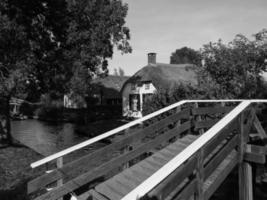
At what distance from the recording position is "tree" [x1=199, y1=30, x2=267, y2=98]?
40.3 ft

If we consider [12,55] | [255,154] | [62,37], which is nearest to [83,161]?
[255,154]

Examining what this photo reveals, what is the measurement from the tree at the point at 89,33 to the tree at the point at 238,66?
6.29 m

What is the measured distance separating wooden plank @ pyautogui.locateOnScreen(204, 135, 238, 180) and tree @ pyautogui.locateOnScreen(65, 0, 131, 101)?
34.2ft

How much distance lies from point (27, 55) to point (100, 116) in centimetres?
1644

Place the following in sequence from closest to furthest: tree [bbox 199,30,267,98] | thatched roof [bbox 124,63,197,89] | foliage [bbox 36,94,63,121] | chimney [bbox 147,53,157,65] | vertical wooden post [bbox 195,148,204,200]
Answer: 1. vertical wooden post [bbox 195,148,204,200]
2. tree [bbox 199,30,267,98]
3. thatched roof [bbox 124,63,197,89]
4. chimney [bbox 147,53,157,65]
5. foliage [bbox 36,94,63,121]

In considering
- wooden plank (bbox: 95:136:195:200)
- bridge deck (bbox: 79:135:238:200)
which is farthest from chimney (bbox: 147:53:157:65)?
wooden plank (bbox: 95:136:195:200)

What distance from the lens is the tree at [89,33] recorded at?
44.9ft

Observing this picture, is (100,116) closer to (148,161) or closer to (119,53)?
(119,53)

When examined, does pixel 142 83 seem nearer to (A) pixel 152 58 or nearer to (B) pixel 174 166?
(A) pixel 152 58

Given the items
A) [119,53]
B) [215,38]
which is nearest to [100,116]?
[119,53]

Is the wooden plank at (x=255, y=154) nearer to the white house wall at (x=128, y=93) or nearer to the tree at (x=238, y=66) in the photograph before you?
the tree at (x=238, y=66)

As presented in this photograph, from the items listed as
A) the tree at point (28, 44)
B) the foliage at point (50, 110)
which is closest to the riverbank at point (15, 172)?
the tree at point (28, 44)

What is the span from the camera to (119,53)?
1878 centimetres

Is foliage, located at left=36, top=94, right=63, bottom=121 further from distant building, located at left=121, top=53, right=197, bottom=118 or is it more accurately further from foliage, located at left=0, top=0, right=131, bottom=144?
foliage, located at left=0, top=0, right=131, bottom=144
